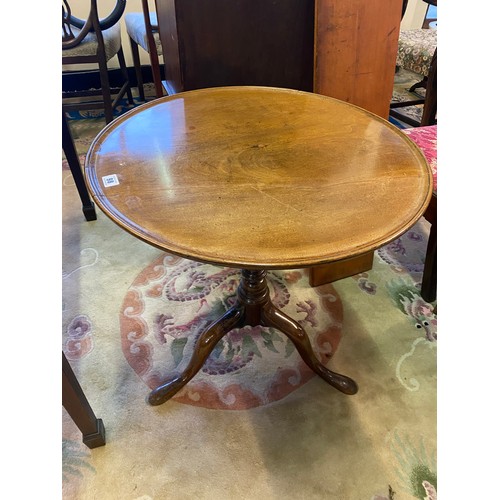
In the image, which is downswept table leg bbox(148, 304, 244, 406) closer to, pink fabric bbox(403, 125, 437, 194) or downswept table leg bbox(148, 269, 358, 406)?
downswept table leg bbox(148, 269, 358, 406)

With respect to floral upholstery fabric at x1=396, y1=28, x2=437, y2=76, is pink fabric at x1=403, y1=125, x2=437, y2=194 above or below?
below

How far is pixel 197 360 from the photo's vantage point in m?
1.08

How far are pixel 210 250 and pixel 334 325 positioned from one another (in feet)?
2.69

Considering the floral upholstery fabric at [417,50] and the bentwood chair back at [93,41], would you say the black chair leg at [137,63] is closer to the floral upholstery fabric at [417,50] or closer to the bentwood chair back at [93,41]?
the bentwood chair back at [93,41]

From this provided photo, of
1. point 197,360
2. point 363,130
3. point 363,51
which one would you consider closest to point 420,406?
point 197,360

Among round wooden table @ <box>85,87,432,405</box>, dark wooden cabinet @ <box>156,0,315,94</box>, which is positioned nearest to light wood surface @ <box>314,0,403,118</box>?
dark wooden cabinet @ <box>156,0,315,94</box>

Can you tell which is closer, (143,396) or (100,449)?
(100,449)

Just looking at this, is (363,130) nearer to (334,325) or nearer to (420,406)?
(334,325)

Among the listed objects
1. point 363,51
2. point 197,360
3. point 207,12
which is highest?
point 207,12

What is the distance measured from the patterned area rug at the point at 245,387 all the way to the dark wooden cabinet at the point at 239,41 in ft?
2.26

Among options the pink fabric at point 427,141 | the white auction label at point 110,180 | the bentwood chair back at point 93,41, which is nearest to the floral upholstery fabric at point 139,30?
the bentwood chair back at point 93,41

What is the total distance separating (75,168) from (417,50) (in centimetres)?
180

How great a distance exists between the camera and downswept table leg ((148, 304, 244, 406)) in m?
1.07

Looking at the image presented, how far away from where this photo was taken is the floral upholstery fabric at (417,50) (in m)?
2.03
